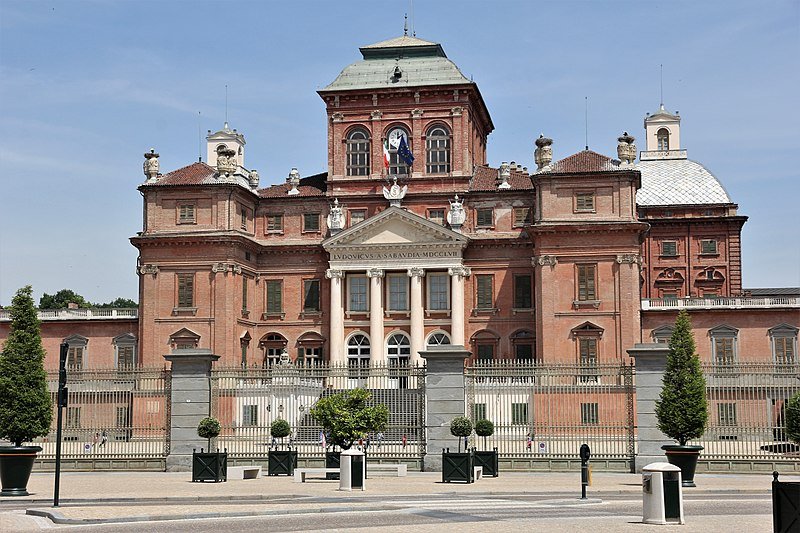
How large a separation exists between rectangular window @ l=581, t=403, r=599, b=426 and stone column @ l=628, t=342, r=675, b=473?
303 centimetres

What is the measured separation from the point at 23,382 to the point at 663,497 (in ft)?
56.3

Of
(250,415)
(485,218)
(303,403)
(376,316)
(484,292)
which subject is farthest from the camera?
(485,218)

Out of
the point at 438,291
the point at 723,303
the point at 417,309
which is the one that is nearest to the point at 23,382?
the point at 417,309

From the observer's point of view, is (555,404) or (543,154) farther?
(543,154)

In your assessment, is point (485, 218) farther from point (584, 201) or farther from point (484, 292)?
point (584, 201)

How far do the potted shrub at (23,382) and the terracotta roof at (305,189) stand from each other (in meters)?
37.7

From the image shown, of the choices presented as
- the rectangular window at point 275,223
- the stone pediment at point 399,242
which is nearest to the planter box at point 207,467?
the stone pediment at point 399,242

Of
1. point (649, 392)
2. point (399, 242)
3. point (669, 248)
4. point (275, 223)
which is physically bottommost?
point (649, 392)

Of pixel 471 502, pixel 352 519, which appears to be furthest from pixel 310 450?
pixel 352 519

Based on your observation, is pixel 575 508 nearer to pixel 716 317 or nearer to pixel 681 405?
pixel 681 405

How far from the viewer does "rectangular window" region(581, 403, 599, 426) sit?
36188mm

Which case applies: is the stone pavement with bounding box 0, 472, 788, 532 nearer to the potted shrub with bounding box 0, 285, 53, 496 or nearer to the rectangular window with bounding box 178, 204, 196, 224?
the potted shrub with bounding box 0, 285, 53, 496

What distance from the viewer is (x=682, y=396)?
31.2 m

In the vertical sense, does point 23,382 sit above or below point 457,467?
above
